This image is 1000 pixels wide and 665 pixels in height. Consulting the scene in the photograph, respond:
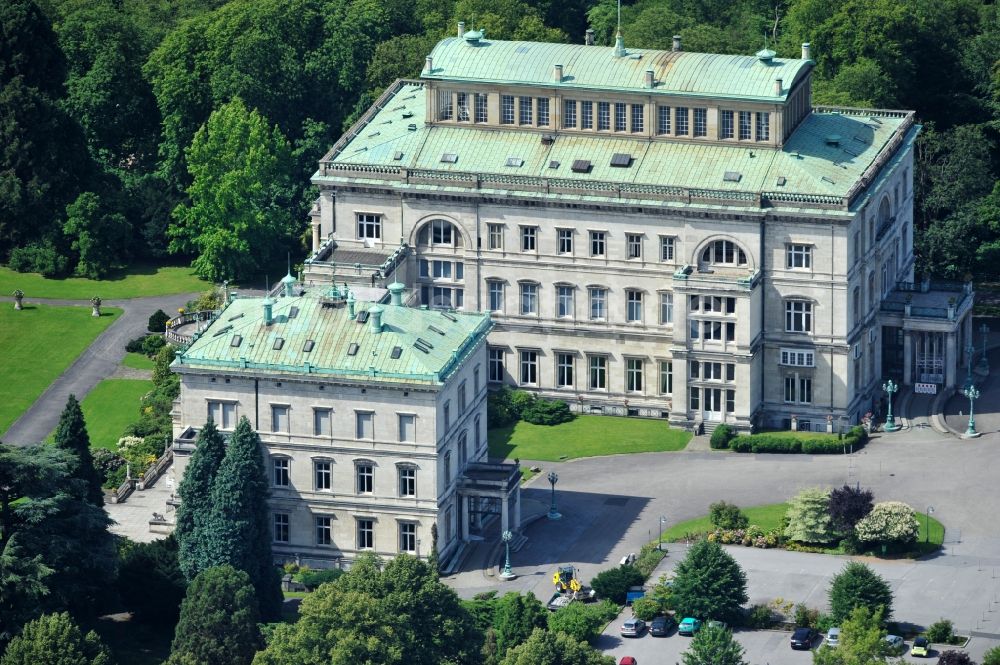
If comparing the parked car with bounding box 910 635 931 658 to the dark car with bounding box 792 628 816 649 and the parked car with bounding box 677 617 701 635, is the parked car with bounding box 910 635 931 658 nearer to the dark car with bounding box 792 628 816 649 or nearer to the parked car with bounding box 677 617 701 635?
the dark car with bounding box 792 628 816 649

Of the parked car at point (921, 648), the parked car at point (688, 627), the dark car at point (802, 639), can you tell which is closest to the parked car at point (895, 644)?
the parked car at point (921, 648)

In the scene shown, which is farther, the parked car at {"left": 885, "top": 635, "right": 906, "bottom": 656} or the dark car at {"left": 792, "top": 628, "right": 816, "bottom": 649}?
the dark car at {"left": 792, "top": 628, "right": 816, "bottom": 649}

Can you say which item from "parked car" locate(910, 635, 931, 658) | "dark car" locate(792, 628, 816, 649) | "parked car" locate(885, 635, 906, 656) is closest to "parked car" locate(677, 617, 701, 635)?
"dark car" locate(792, 628, 816, 649)

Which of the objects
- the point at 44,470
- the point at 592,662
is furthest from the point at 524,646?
the point at 44,470

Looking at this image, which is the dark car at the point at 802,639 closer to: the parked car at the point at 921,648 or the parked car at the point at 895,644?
the parked car at the point at 895,644

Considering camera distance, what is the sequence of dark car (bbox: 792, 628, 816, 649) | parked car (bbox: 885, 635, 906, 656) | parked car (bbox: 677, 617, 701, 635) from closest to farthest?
parked car (bbox: 885, 635, 906, 656) < dark car (bbox: 792, 628, 816, 649) < parked car (bbox: 677, 617, 701, 635)

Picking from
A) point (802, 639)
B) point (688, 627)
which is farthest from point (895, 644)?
point (688, 627)
